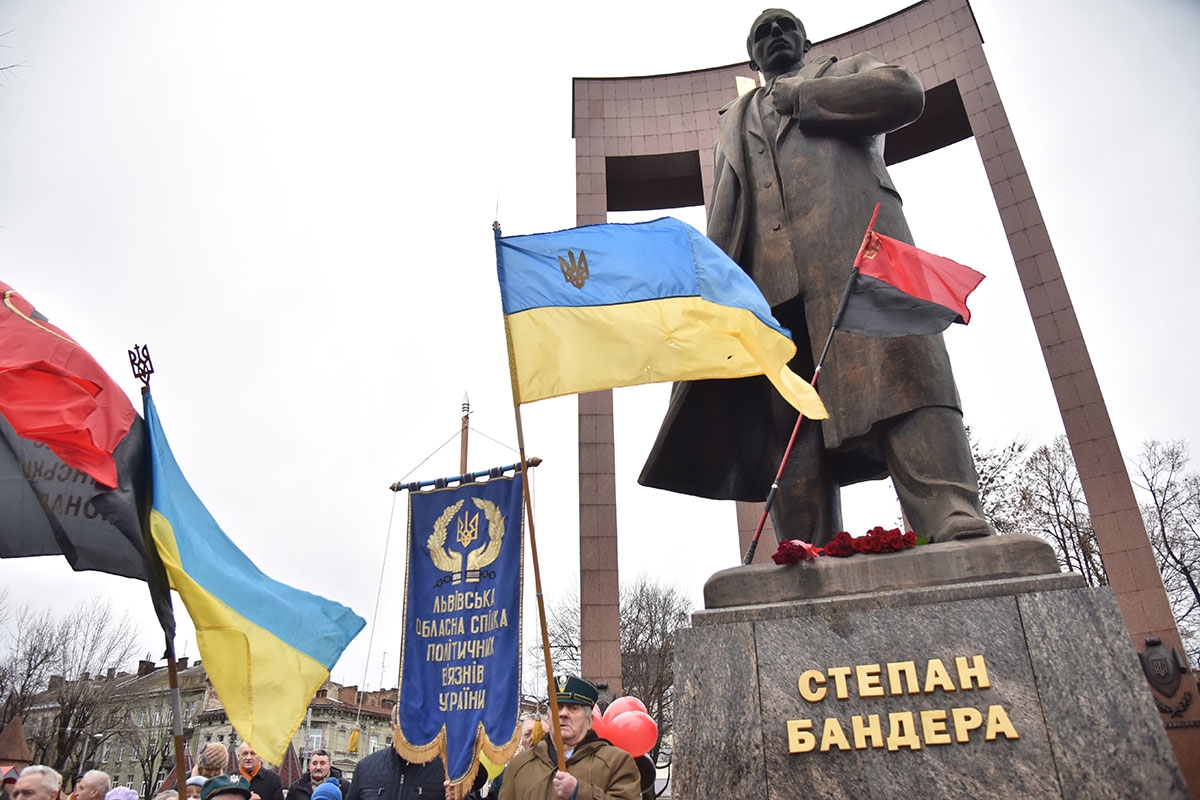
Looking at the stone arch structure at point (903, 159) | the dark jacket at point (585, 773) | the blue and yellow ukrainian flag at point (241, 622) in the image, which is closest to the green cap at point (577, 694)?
the dark jacket at point (585, 773)

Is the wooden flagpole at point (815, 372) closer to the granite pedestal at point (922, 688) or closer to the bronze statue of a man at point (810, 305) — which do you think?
the bronze statue of a man at point (810, 305)

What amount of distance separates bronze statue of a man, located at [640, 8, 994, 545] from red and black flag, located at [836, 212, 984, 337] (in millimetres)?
188

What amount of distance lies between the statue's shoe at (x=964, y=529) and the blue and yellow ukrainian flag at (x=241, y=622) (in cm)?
303

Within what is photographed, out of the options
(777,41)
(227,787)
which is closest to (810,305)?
(777,41)

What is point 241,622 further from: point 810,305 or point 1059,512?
point 1059,512

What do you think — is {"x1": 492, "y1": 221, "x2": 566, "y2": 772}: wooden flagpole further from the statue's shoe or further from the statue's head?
the statue's head

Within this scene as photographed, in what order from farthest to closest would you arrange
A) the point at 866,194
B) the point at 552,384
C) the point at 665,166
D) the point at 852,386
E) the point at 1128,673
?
the point at 665,166
the point at 866,194
the point at 852,386
the point at 552,384
the point at 1128,673

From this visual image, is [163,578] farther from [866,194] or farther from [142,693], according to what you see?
[142,693]

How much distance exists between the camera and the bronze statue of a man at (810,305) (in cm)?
425

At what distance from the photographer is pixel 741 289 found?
4141 millimetres

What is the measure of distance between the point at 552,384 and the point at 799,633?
5.22ft

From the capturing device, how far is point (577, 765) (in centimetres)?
345

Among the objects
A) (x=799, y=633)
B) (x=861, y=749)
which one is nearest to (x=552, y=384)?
(x=799, y=633)

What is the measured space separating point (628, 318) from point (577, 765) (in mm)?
A: 2065
